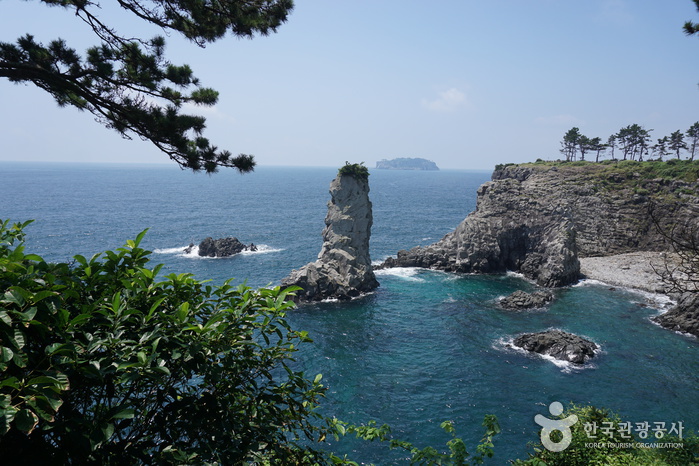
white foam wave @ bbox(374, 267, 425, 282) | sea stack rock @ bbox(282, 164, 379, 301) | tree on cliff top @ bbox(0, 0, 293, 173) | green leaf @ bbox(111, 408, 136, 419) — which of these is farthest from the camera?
white foam wave @ bbox(374, 267, 425, 282)

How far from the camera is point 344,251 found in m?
62.6

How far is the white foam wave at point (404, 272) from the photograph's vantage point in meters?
69.0

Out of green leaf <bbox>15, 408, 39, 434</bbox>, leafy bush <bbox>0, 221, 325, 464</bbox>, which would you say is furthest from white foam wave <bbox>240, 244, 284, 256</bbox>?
green leaf <bbox>15, 408, 39, 434</bbox>

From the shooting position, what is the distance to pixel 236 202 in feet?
542

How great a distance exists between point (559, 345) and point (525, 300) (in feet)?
47.0

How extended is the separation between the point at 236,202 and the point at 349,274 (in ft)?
380

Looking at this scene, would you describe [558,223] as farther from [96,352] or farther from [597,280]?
[96,352]

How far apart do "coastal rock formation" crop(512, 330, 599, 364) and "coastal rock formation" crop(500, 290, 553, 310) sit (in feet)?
33.1

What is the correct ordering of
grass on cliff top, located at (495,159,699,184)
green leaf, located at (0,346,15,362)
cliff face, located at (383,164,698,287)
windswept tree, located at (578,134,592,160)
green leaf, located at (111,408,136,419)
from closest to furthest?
1. green leaf, located at (0,346,15,362)
2. green leaf, located at (111,408,136,419)
3. cliff face, located at (383,164,698,287)
4. grass on cliff top, located at (495,159,699,184)
5. windswept tree, located at (578,134,592,160)

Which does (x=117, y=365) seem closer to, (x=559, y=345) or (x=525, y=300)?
(x=559, y=345)

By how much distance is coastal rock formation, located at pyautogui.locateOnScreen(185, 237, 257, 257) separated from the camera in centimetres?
8138

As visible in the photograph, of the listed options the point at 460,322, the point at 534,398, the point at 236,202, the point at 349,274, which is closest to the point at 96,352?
the point at 534,398
